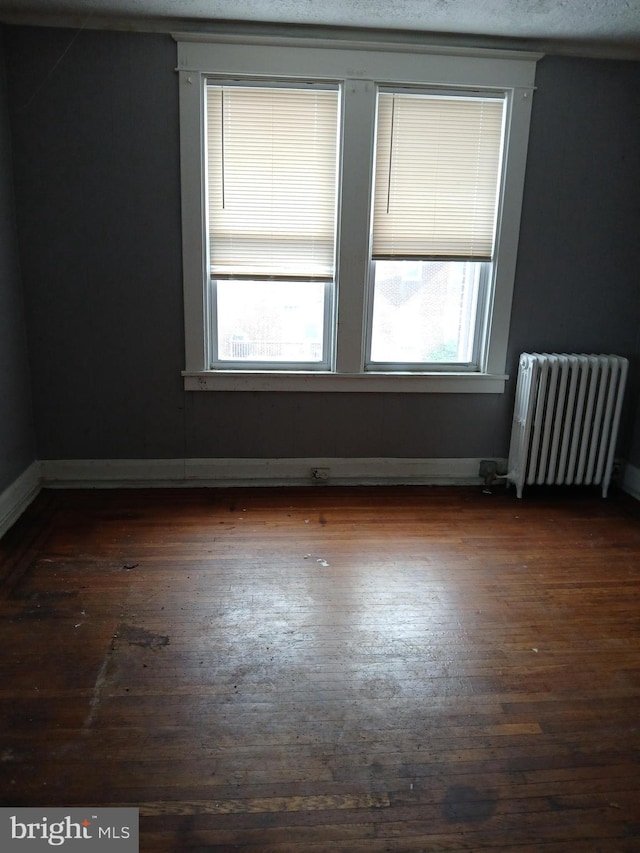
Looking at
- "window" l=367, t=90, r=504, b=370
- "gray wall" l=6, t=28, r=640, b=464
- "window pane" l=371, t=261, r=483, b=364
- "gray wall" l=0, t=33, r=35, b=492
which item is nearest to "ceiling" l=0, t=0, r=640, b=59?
"gray wall" l=6, t=28, r=640, b=464

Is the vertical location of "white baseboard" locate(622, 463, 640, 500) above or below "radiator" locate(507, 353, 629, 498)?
below

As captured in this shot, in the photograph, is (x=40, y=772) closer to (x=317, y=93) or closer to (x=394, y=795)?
(x=394, y=795)

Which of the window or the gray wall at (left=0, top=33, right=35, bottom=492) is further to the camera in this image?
the window

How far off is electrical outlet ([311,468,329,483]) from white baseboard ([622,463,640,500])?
83.7 inches

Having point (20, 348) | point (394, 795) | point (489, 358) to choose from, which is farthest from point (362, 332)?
point (394, 795)

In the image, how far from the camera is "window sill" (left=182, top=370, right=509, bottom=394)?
13.1 feet

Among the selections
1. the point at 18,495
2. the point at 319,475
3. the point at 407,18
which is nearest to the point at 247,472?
the point at 319,475

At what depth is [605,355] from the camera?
13.4 ft

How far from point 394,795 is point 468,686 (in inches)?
23.7

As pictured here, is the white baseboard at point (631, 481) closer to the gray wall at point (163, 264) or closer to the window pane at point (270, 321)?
the gray wall at point (163, 264)

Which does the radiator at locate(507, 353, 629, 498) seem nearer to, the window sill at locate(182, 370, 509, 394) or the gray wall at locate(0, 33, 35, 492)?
the window sill at locate(182, 370, 509, 394)

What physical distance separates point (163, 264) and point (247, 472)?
1468mm

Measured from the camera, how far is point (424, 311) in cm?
406

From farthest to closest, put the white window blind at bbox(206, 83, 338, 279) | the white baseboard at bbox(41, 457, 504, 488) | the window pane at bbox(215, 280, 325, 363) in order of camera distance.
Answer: the white baseboard at bbox(41, 457, 504, 488) < the window pane at bbox(215, 280, 325, 363) < the white window blind at bbox(206, 83, 338, 279)
